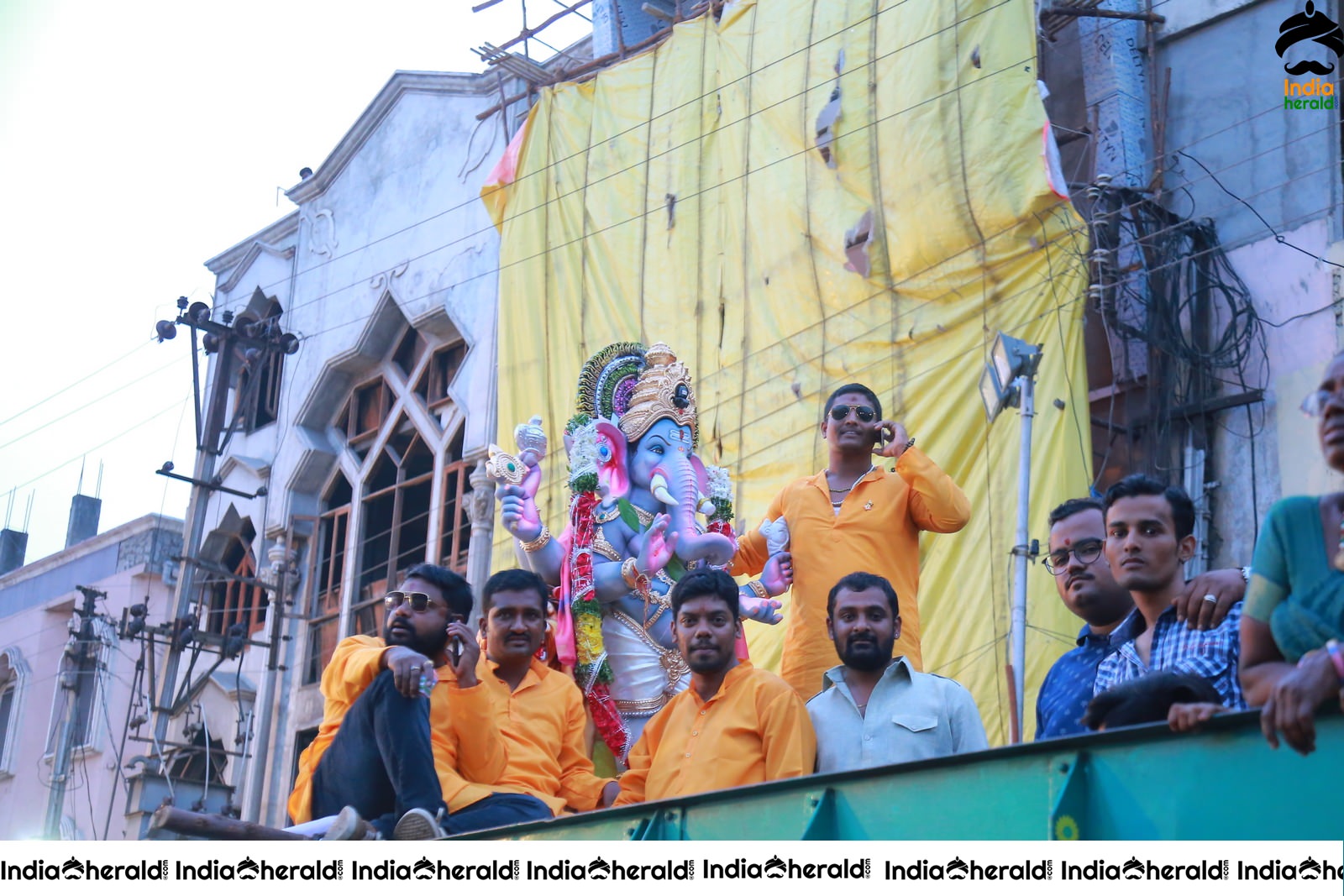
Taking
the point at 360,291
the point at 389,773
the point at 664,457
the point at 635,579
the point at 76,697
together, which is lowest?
the point at 389,773

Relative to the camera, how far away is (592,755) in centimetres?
636

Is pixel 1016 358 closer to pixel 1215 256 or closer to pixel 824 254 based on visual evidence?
pixel 1215 256

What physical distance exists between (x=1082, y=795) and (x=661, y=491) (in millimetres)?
3536

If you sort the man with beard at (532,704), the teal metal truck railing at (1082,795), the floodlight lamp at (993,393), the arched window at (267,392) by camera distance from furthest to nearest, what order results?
the arched window at (267,392)
the floodlight lamp at (993,393)
the man with beard at (532,704)
the teal metal truck railing at (1082,795)

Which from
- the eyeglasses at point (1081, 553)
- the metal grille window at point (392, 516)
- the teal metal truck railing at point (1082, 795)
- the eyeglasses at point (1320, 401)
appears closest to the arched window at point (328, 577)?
the metal grille window at point (392, 516)

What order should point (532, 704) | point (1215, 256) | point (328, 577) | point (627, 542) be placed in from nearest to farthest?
1. point (532, 704)
2. point (627, 542)
3. point (1215, 256)
4. point (328, 577)

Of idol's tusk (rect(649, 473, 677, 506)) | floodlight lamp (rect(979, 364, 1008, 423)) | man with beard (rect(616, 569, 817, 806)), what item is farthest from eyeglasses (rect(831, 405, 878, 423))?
floodlight lamp (rect(979, 364, 1008, 423))

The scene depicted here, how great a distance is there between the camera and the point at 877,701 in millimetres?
4633

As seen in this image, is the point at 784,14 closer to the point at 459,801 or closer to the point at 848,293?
the point at 848,293

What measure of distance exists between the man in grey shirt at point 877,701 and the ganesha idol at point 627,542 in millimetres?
1401

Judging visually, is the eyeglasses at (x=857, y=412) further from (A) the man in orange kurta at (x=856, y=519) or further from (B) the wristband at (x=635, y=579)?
(B) the wristband at (x=635, y=579)

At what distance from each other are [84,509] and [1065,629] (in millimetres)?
20766

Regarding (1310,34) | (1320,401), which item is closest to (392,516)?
(1310,34)

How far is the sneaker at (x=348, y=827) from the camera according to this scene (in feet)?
14.5
